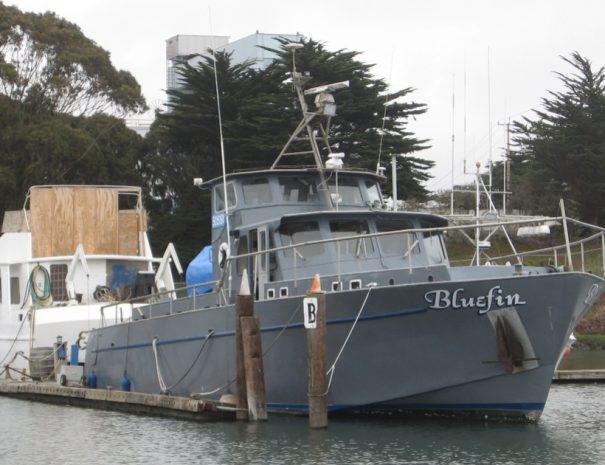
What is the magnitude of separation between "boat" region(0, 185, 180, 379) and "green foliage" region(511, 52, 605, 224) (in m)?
25.5

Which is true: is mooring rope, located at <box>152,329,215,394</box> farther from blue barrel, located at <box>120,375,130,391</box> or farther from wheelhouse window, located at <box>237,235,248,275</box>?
blue barrel, located at <box>120,375,130,391</box>

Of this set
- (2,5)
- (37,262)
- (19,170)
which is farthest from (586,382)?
(2,5)

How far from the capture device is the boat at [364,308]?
18.4 meters

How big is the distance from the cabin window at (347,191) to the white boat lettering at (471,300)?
4.09 metres

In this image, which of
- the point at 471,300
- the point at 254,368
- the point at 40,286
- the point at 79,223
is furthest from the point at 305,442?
the point at 79,223

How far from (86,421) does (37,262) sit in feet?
27.4

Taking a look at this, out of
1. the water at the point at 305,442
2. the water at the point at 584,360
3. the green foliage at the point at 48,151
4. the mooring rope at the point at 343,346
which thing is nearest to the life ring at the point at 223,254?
the water at the point at 305,442

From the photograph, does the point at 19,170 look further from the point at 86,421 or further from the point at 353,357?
the point at 353,357

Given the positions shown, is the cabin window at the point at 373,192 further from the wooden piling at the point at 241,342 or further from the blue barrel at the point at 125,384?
the blue barrel at the point at 125,384

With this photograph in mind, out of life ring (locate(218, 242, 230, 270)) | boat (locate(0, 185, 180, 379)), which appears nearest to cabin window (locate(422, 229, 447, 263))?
life ring (locate(218, 242, 230, 270))

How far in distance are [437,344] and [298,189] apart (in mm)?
4694

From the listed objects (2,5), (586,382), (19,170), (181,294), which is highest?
(2,5)

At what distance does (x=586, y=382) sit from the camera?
89.1ft

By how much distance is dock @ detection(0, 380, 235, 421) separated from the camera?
784 inches
